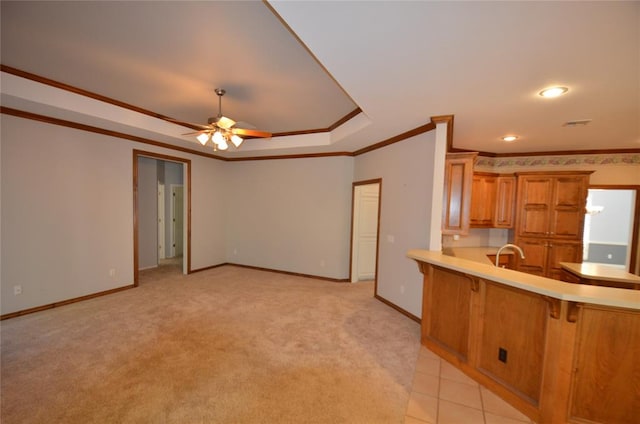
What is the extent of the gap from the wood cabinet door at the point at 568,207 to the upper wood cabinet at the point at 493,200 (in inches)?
Result: 22.8

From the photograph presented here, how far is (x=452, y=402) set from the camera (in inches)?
79.8

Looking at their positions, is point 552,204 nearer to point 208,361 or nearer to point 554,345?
point 554,345

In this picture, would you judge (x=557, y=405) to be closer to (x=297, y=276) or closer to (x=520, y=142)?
(x=520, y=142)

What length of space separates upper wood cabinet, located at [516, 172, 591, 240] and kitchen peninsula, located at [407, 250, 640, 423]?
3126 millimetres

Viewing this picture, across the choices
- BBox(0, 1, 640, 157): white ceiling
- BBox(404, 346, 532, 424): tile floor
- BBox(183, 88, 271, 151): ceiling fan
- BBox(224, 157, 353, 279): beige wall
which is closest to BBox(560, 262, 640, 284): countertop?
BBox(0, 1, 640, 157): white ceiling

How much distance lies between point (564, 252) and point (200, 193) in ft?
22.3

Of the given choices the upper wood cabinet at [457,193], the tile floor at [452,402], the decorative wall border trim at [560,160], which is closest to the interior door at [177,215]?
the upper wood cabinet at [457,193]

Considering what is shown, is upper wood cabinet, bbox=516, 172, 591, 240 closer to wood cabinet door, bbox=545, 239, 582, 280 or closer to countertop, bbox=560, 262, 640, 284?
wood cabinet door, bbox=545, 239, 582, 280

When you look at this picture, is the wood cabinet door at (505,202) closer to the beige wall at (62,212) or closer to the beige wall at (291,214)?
the beige wall at (291,214)

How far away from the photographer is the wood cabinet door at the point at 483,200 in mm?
4539

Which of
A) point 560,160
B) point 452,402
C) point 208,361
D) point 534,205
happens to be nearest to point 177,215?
point 208,361

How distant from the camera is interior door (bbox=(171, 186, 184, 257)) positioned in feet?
22.8

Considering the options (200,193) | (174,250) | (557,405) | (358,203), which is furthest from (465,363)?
(174,250)

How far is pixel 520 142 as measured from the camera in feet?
13.4
